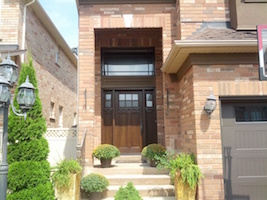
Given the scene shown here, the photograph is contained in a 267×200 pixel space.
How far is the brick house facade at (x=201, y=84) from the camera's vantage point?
4.20 m

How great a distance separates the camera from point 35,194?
397 centimetres

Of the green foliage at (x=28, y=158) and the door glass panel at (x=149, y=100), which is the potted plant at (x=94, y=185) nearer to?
the green foliage at (x=28, y=158)

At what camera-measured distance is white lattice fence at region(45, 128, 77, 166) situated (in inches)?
245

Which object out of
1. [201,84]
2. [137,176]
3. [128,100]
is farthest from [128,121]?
[201,84]

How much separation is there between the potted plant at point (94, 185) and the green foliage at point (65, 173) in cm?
29

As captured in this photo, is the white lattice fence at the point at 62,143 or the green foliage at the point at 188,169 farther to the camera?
the white lattice fence at the point at 62,143

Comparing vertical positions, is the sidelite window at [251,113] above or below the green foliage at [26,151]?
above

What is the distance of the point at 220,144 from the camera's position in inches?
165

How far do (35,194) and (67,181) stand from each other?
0.56 metres

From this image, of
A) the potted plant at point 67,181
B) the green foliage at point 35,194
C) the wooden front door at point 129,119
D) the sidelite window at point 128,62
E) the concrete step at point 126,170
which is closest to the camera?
the green foliage at point 35,194

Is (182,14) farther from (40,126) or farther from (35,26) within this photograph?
(35,26)

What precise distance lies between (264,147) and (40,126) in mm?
4314

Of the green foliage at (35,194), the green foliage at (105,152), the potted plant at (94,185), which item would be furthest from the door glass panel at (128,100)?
the green foliage at (35,194)

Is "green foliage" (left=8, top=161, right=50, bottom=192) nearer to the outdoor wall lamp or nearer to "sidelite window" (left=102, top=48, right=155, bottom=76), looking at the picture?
the outdoor wall lamp
